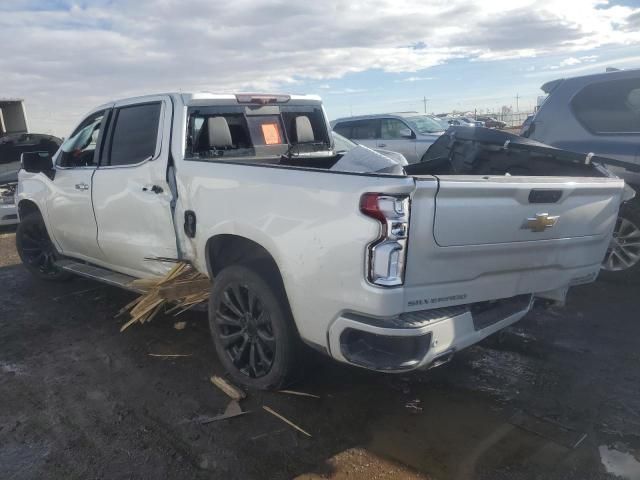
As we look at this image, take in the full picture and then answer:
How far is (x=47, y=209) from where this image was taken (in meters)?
5.70

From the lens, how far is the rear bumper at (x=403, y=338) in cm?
272

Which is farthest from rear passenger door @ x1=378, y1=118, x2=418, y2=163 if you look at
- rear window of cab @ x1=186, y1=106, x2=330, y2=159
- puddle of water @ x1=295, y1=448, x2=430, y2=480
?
puddle of water @ x1=295, y1=448, x2=430, y2=480

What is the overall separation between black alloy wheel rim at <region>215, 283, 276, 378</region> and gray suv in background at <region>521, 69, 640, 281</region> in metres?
3.77

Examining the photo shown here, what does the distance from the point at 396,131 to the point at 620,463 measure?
10755mm

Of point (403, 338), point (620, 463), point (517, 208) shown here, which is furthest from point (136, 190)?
point (620, 463)

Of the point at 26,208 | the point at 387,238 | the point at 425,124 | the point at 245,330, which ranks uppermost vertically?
the point at 425,124

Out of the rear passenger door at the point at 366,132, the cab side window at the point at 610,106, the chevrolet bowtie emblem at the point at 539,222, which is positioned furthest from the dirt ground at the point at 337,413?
the rear passenger door at the point at 366,132

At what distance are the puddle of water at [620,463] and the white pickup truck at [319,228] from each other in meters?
0.83

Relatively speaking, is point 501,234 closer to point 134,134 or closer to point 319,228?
point 319,228

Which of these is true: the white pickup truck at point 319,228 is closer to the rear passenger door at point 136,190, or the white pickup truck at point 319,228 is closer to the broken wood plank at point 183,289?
the rear passenger door at point 136,190

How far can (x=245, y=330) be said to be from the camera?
3.64m

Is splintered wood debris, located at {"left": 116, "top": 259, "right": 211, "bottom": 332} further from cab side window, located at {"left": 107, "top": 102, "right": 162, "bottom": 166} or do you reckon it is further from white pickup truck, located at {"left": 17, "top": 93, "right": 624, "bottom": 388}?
cab side window, located at {"left": 107, "top": 102, "right": 162, "bottom": 166}

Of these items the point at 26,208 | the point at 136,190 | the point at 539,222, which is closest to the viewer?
the point at 539,222

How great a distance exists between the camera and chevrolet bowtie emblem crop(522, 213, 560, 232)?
305 cm
